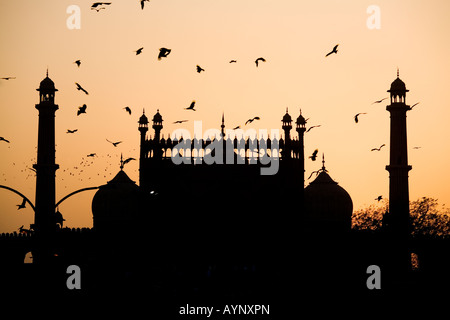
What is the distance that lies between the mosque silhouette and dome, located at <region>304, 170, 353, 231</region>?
0.22 feet

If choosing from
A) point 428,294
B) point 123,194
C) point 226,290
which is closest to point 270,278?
point 226,290

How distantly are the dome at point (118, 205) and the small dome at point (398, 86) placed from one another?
15823 mm

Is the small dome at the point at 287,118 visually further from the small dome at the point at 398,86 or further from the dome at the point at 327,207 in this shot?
the small dome at the point at 398,86

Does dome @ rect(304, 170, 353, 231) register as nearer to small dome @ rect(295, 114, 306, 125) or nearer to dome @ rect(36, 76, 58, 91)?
small dome @ rect(295, 114, 306, 125)

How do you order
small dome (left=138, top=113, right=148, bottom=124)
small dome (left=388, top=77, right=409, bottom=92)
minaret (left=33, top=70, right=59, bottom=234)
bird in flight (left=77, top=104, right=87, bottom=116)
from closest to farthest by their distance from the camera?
bird in flight (left=77, top=104, right=87, bottom=116) < minaret (left=33, top=70, right=59, bottom=234) < small dome (left=388, top=77, right=409, bottom=92) < small dome (left=138, top=113, right=148, bottom=124)

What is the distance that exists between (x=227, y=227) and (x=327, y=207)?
264 inches

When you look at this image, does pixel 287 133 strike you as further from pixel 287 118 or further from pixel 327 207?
pixel 327 207

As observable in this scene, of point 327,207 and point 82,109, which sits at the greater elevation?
point 82,109

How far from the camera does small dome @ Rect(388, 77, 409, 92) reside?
196 feet

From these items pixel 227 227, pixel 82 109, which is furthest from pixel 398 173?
pixel 82 109

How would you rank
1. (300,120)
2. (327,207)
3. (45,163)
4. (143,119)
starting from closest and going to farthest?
(45,163), (143,119), (300,120), (327,207)

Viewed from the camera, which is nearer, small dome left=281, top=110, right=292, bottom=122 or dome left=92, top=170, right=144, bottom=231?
small dome left=281, top=110, right=292, bottom=122

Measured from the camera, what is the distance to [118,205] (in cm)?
6209

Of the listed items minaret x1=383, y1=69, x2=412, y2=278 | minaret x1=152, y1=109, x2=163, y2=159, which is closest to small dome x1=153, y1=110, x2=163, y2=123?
minaret x1=152, y1=109, x2=163, y2=159
